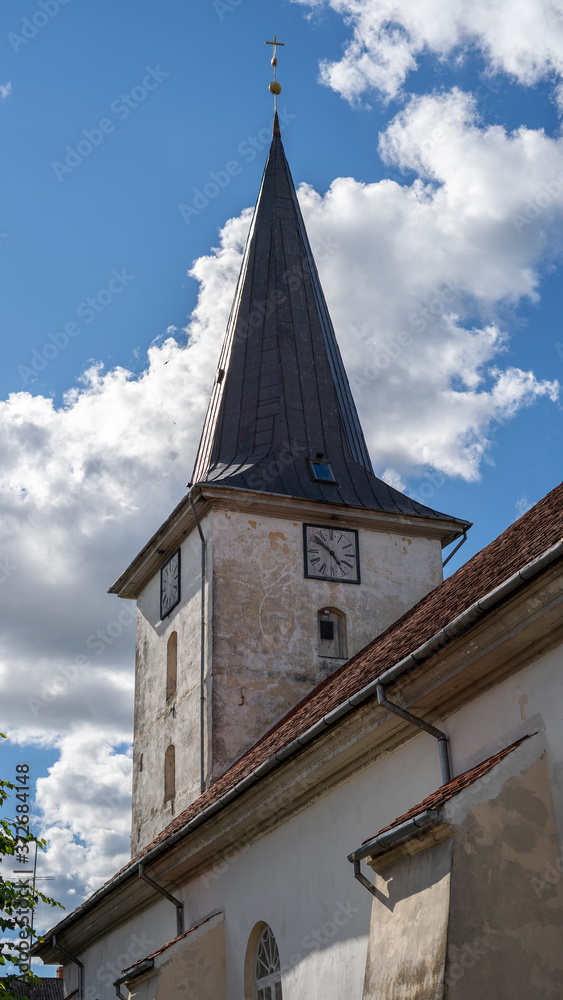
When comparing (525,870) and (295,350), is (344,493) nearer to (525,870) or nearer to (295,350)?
(295,350)

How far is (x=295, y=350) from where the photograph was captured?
24.5m

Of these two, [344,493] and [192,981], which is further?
[344,493]

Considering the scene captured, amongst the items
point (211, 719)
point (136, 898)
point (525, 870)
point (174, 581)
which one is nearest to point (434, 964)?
point (525, 870)

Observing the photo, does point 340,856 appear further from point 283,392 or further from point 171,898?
point 283,392

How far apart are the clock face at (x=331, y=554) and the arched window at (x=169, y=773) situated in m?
4.21

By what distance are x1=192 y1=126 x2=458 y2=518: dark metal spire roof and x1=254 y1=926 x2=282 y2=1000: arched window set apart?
938cm

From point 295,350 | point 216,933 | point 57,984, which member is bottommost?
point 216,933

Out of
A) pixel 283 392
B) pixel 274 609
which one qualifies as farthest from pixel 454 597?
pixel 283 392

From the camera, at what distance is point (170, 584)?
75.1ft

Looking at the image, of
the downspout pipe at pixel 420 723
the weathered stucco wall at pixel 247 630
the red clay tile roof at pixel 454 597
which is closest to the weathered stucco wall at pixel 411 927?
the downspout pipe at pixel 420 723

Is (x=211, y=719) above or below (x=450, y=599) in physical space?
above

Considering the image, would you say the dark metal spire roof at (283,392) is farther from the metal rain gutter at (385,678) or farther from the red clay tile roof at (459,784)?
the red clay tile roof at (459,784)

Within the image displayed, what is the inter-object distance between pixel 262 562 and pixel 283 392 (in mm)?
4261

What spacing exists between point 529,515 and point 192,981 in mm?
6963
